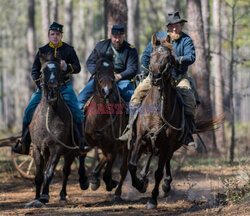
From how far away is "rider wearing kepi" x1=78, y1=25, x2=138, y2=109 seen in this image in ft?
35.1

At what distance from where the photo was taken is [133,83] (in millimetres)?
11328

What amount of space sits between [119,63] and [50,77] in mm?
3139

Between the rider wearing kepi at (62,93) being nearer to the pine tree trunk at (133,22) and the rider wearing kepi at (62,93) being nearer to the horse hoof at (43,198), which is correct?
the horse hoof at (43,198)

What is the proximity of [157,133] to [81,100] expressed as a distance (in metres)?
2.65

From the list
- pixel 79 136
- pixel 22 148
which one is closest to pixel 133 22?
pixel 22 148

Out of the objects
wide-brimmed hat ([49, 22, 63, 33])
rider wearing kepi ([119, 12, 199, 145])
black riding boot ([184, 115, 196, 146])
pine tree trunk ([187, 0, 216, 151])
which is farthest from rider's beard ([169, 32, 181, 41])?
pine tree trunk ([187, 0, 216, 151])

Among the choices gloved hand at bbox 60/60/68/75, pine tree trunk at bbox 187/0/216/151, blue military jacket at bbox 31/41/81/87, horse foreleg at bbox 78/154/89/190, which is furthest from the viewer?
pine tree trunk at bbox 187/0/216/151

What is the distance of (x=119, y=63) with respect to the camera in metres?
11.1

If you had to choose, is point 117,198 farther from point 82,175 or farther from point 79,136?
point 79,136

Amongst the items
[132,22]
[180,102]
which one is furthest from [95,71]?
[132,22]

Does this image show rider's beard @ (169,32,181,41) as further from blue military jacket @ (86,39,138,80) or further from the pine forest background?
the pine forest background

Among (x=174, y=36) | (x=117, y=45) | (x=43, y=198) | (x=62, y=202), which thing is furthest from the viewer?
(x=117, y=45)

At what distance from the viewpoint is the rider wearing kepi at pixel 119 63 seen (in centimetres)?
1069

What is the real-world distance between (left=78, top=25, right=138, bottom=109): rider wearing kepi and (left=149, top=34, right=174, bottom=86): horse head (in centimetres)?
223
